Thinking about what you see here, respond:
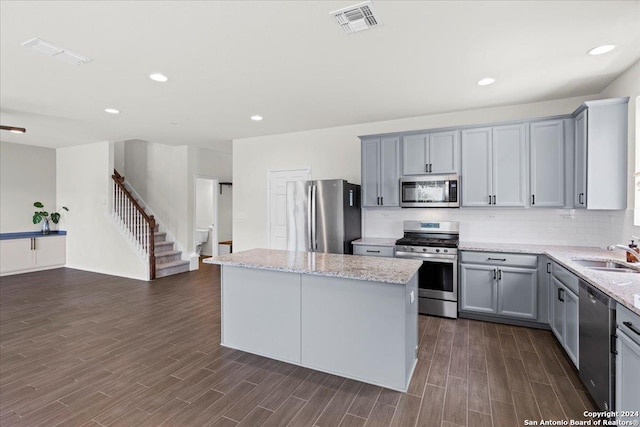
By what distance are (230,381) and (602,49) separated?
426 cm

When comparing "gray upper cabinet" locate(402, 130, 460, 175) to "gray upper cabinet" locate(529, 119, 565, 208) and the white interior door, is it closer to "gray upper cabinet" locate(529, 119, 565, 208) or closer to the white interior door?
"gray upper cabinet" locate(529, 119, 565, 208)

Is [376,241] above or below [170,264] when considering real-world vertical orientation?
above

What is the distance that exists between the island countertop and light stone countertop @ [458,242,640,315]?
1191 millimetres

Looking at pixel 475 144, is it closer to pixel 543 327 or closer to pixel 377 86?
pixel 377 86

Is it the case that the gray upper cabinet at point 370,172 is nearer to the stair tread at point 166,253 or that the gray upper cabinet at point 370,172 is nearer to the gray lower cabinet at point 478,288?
the gray lower cabinet at point 478,288

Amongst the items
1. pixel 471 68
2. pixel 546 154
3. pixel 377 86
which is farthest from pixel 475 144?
pixel 377 86

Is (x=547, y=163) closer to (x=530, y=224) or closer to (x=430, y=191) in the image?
(x=530, y=224)

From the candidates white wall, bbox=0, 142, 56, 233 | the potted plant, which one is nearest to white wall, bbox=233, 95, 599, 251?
the potted plant

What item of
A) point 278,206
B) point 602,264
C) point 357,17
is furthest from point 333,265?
point 278,206

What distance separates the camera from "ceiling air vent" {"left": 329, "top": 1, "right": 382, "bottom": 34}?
84.9 inches

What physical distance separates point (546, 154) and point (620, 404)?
285 cm

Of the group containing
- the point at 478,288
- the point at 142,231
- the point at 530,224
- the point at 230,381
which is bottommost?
the point at 230,381

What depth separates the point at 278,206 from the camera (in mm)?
5973

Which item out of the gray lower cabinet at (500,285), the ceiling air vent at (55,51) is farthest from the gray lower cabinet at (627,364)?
the ceiling air vent at (55,51)
